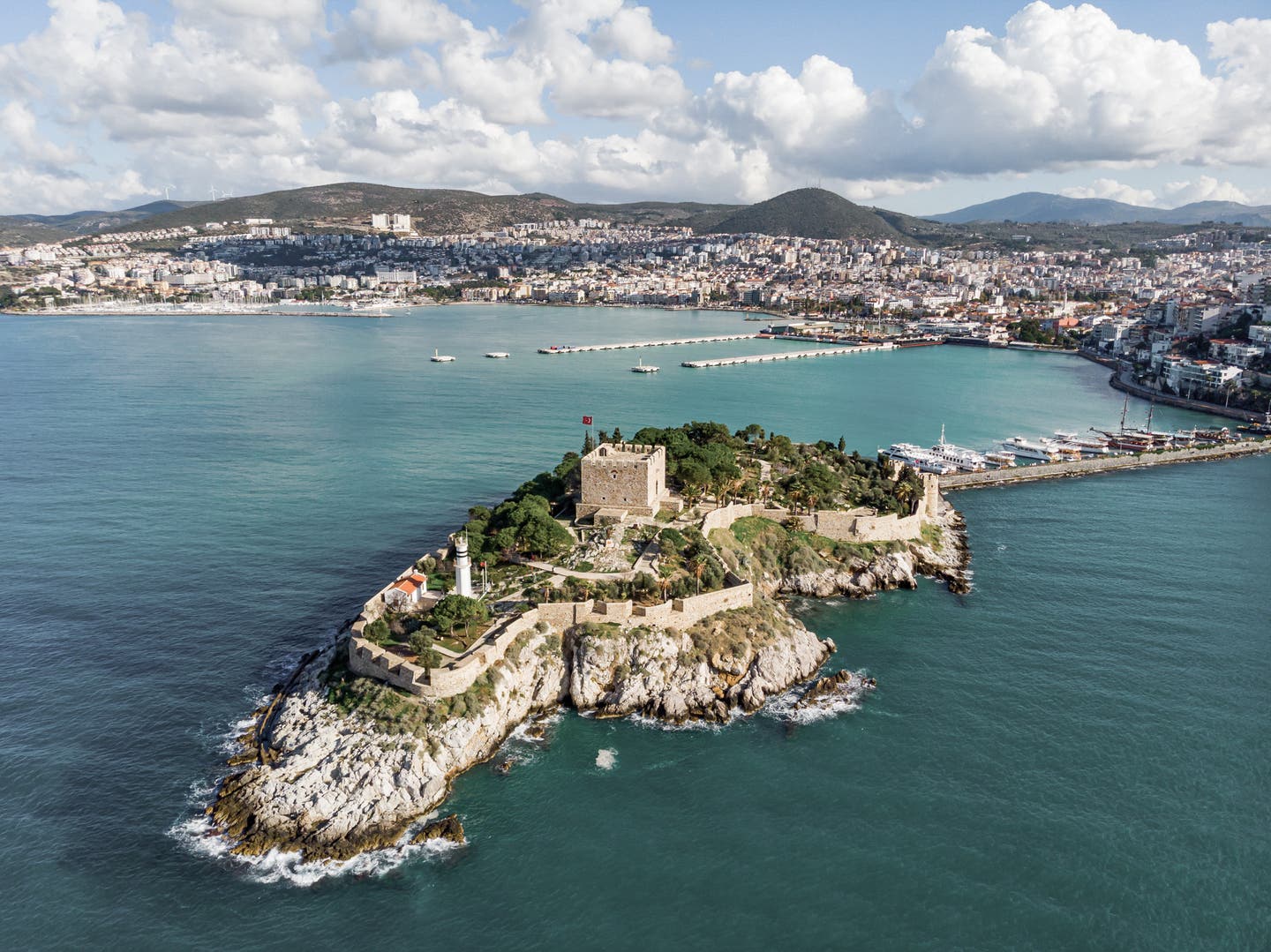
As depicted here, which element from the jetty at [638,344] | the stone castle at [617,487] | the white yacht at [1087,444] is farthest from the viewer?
the jetty at [638,344]

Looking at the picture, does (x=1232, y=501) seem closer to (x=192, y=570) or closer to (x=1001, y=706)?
(x=1001, y=706)

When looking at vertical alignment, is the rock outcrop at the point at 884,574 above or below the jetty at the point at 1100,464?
below

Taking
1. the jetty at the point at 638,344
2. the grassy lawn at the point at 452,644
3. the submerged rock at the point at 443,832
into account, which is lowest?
the submerged rock at the point at 443,832

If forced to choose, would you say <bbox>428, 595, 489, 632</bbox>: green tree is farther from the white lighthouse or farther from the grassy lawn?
the white lighthouse

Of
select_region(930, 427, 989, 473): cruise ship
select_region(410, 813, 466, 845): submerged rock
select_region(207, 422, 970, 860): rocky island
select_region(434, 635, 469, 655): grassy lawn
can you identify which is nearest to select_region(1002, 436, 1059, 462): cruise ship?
select_region(930, 427, 989, 473): cruise ship

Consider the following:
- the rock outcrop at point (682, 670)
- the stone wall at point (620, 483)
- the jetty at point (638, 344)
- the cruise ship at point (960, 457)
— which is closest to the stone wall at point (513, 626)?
the rock outcrop at point (682, 670)

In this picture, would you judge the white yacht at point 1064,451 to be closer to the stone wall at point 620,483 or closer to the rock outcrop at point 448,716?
the stone wall at point 620,483

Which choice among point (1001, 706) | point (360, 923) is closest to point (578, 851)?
point (360, 923)
